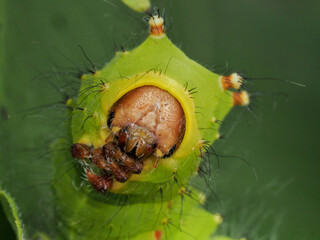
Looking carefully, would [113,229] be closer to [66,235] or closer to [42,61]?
[66,235]

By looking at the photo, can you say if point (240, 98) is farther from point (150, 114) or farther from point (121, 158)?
point (121, 158)

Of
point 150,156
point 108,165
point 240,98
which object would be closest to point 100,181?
point 108,165

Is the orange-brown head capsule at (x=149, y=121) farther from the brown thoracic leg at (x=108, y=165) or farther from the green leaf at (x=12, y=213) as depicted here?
the green leaf at (x=12, y=213)

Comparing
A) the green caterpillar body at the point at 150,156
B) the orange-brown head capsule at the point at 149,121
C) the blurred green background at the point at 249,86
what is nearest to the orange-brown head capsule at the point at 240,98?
the green caterpillar body at the point at 150,156

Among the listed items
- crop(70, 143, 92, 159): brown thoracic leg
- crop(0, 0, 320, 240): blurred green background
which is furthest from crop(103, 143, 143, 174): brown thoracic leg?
crop(0, 0, 320, 240): blurred green background

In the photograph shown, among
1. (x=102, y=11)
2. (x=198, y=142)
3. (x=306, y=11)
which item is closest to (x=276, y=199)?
(x=306, y=11)

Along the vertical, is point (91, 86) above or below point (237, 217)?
above
